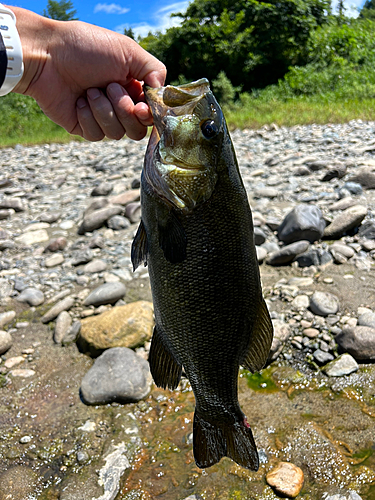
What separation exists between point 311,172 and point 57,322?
5292mm

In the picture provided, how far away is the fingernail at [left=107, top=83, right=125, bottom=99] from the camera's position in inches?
114

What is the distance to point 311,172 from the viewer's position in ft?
26.4

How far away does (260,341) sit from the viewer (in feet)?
7.38

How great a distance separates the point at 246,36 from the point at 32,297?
22.7 metres

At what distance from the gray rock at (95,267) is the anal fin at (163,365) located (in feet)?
12.5

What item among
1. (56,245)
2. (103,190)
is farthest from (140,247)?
(103,190)

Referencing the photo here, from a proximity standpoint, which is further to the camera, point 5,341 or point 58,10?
point 58,10

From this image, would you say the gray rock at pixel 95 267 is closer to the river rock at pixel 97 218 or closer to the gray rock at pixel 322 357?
the river rock at pixel 97 218

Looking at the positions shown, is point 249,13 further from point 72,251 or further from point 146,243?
point 146,243

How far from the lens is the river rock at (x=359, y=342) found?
4.10m

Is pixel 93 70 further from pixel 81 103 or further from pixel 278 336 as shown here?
pixel 278 336

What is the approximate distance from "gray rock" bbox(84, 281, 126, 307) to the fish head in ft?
11.0

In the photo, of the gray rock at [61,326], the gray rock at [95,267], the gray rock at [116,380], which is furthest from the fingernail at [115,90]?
the gray rock at [95,267]

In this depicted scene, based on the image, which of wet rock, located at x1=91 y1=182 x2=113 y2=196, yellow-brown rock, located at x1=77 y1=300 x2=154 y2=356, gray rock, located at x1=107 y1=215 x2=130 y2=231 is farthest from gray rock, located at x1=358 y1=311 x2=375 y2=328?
wet rock, located at x1=91 y1=182 x2=113 y2=196
